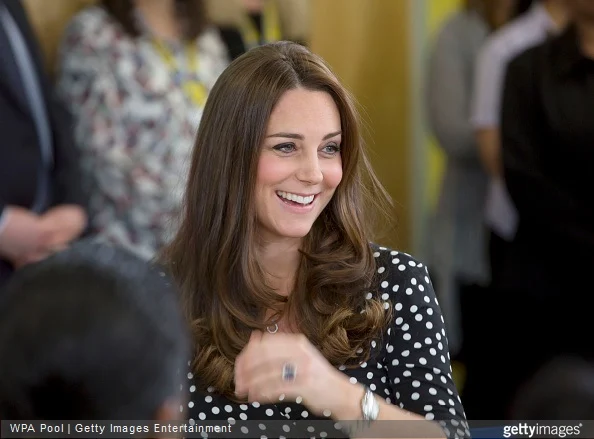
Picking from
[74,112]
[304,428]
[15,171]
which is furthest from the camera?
[74,112]

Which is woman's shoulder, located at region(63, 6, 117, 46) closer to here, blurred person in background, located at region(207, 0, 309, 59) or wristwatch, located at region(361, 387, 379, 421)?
blurred person in background, located at region(207, 0, 309, 59)

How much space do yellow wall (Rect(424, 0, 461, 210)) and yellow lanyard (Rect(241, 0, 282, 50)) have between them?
1130 mm

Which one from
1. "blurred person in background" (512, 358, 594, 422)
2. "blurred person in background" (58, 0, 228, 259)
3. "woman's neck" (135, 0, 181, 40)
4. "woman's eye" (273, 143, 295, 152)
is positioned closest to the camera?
"blurred person in background" (512, 358, 594, 422)

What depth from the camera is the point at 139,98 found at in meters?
2.77

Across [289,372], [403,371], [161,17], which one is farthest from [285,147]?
[161,17]

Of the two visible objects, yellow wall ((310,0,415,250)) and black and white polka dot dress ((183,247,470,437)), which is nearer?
black and white polka dot dress ((183,247,470,437))

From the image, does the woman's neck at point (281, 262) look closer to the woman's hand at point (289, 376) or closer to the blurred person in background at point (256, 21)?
the woman's hand at point (289, 376)

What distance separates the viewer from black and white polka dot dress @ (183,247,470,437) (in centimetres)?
178

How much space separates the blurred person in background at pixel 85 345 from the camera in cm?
92

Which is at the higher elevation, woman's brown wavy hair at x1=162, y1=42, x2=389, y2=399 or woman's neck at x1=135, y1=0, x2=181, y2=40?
woman's neck at x1=135, y1=0, x2=181, y2=40

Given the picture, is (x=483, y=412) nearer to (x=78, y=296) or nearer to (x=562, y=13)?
(x=562, y=13)

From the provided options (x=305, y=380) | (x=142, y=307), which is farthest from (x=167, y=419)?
(x=305, y=380)

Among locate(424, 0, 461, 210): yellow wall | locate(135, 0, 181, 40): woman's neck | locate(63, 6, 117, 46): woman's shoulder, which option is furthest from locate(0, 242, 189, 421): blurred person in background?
locate(424, 0, 461, 210): yellow wall

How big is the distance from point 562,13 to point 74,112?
165 cm
